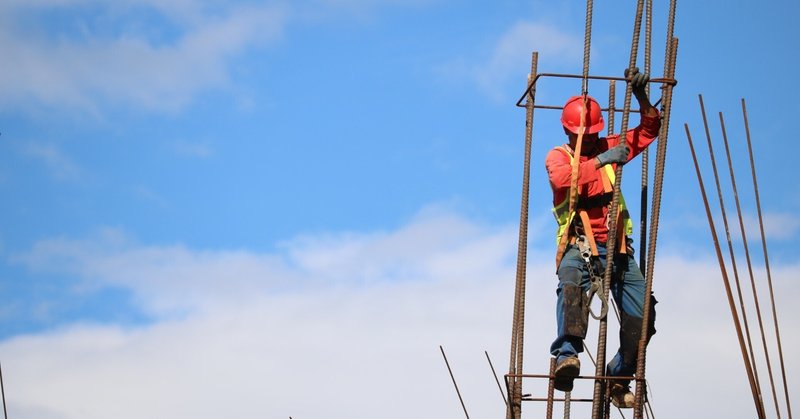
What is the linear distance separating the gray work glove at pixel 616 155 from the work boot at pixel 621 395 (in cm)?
Result: 199

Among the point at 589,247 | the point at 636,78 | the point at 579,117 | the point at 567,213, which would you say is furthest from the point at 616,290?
the point at 636,78

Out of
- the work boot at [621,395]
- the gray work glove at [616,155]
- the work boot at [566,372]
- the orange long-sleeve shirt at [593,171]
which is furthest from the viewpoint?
the work boot at [621,395]

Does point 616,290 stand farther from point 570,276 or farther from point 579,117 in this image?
point 579,117

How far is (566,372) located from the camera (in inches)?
381

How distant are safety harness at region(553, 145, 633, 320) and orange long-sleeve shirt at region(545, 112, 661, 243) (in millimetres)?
44

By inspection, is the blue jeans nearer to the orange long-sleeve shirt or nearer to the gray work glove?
the orange long-sleeve shirt

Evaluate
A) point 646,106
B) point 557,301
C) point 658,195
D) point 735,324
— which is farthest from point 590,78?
point 735,324

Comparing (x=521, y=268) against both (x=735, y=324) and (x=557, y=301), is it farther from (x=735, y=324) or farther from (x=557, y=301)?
(x=735, y=324)

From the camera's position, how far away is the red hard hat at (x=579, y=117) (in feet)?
33.1

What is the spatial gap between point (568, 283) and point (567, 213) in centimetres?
61

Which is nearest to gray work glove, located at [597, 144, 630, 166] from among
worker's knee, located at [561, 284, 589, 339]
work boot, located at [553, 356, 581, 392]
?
worker's knee, located at [561, 284, 589, 339]

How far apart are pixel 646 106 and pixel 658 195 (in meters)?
0.78

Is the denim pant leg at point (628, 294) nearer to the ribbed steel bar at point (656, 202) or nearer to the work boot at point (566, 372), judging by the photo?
the ribbed steel bar at point (656, 202)

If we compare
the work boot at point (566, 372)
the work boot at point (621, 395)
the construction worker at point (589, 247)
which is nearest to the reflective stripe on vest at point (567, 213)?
the construction worker at point (589, 247)
